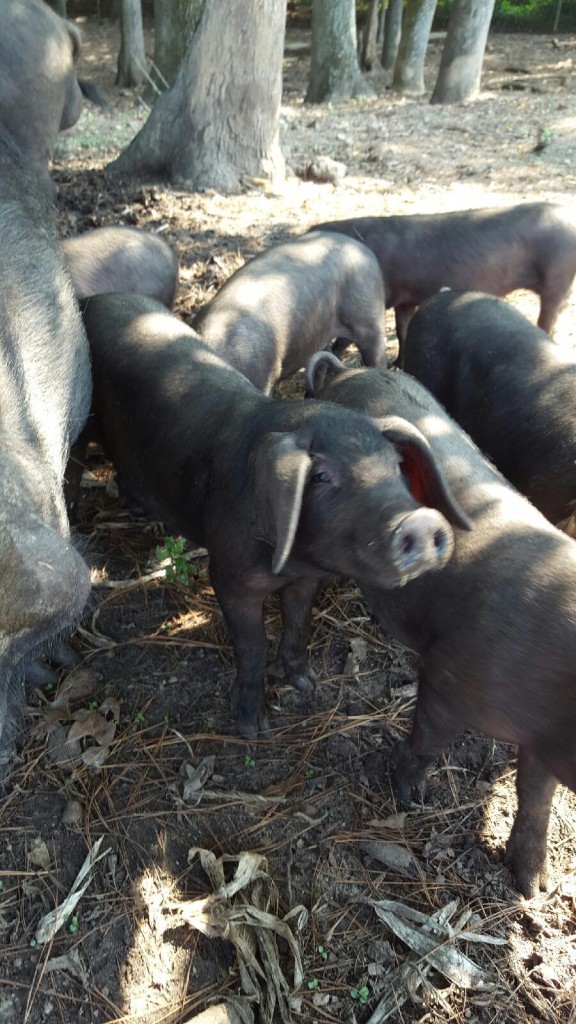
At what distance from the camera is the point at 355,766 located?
3.27 m

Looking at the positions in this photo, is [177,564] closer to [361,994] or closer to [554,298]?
[361,994]

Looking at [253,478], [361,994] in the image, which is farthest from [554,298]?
[361,994]

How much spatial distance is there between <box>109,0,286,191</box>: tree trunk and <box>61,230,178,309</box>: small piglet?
9.59 ft

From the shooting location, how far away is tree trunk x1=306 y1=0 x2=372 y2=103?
13680 mm

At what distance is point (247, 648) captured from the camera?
334 centimetres

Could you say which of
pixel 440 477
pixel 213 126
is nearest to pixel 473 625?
pixel 440 477

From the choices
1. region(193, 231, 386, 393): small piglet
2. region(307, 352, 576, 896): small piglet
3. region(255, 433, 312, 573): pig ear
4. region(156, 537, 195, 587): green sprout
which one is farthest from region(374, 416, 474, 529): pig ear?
region(193, 231, 386, 393): small piglet

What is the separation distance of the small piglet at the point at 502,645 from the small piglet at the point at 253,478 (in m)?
0.23

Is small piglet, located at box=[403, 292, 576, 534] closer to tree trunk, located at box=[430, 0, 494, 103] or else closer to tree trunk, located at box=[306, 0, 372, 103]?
tree trunk, located at box=[430, 0, 494, 103]

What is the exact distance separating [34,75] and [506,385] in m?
3.89

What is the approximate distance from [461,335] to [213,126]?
4573 millimetres

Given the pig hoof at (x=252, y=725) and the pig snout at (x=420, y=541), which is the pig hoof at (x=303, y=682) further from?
the pig snout at (x=420, y=541)

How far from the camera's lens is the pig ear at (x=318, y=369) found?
389 cm

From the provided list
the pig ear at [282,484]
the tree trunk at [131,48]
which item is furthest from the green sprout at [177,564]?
the tree trunk at [131,48]
